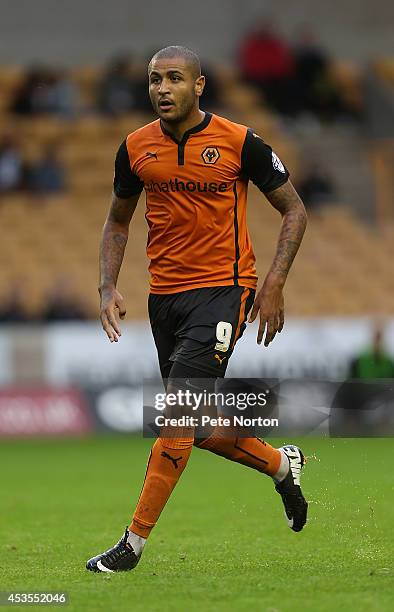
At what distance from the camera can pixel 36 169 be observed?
73.7 feet

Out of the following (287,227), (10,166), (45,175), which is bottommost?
(45,175)

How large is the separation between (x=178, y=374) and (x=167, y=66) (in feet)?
4.80

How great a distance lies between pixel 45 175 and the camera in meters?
22.4

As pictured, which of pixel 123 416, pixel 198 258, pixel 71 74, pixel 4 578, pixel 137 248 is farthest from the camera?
pixel 71 74

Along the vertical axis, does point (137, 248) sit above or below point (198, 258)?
below

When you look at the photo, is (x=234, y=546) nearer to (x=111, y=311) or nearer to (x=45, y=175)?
(x=111, y=311)

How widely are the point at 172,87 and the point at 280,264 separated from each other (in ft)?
3.27

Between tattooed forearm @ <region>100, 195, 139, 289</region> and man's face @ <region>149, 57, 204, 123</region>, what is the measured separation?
Answer: 0.59 m

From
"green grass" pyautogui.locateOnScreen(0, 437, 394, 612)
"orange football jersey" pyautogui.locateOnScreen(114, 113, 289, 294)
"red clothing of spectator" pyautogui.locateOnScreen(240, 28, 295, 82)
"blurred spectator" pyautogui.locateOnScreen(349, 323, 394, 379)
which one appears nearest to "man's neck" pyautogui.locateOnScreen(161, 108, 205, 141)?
"orange football jersey" pyautogui.locateOnScreen(114, 113, 289, 294)

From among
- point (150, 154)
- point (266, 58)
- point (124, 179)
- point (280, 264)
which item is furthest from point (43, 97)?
point (280, 264)

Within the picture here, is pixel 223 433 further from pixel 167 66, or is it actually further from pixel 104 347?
pixel 104 347

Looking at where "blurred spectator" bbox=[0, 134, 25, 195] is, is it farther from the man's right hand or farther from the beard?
the beard

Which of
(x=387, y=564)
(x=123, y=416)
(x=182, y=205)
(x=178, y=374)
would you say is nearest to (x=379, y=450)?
(x=387, y=564)

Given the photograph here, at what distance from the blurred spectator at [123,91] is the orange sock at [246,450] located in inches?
672
